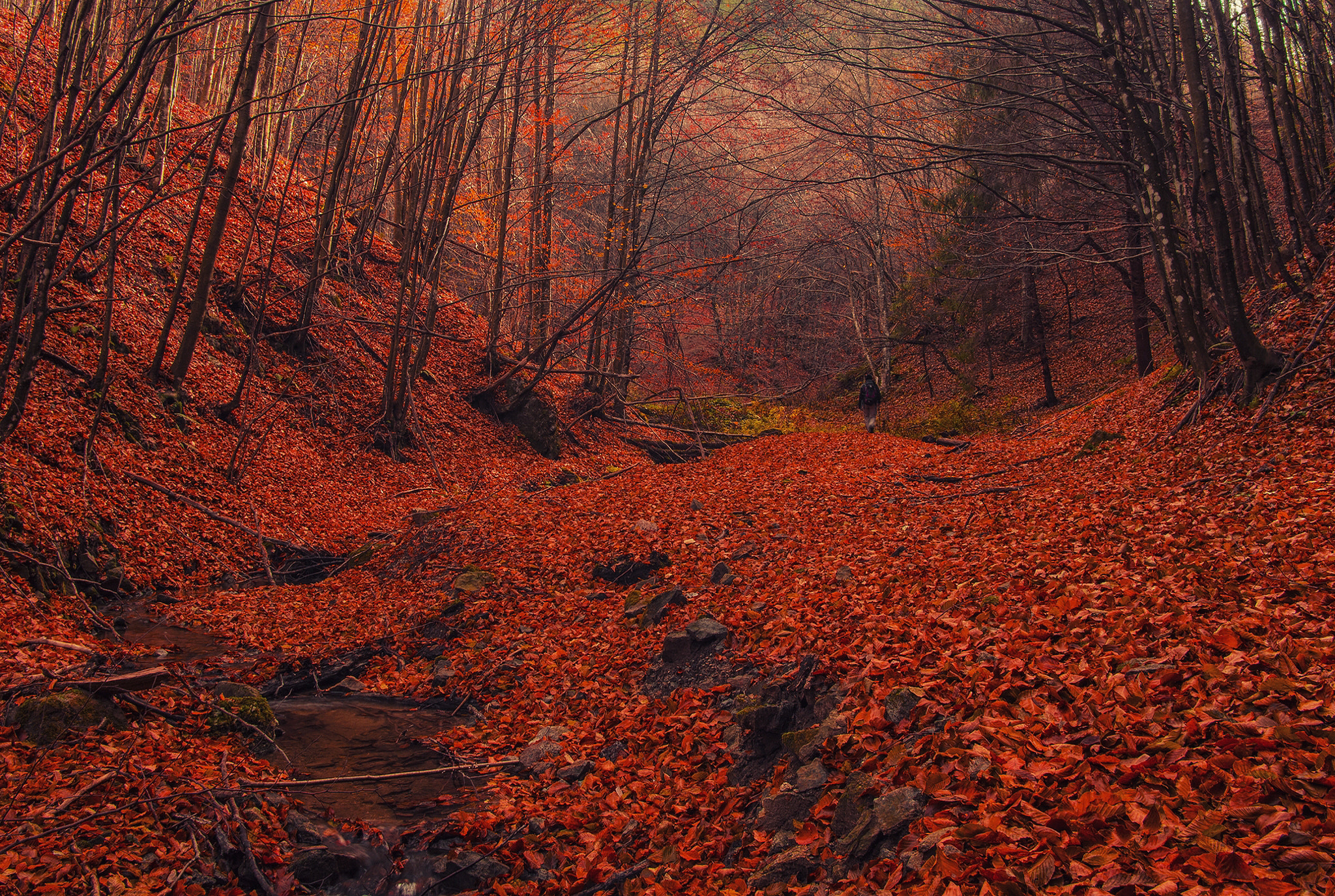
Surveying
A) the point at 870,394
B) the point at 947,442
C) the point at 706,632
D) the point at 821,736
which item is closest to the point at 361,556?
the point at 706,632

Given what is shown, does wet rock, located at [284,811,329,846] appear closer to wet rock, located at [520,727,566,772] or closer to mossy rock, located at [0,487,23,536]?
wet rock, located at [520,727,566,772]

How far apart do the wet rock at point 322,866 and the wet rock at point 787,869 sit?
1.97 m

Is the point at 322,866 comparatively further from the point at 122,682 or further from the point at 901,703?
the point at 901,703

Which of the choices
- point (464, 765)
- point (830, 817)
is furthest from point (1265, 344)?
point (464, 765)

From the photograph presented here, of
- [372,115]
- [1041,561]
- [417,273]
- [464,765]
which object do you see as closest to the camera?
[464,765]

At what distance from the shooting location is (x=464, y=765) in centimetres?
443

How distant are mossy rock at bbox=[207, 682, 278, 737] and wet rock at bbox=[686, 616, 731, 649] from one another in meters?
2.89

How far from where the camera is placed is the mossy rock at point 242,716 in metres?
4.47

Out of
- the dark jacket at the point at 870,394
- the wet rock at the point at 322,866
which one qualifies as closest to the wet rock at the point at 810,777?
the wet rock at the point at 322,866

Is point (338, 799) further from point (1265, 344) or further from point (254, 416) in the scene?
point (1265, 344)

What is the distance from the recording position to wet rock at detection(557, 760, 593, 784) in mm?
4285

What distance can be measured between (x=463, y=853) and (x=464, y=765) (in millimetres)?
885

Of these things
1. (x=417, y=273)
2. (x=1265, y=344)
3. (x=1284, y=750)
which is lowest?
(x=1284, y=750)

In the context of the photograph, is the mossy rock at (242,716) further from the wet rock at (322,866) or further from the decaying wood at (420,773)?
the wet rock at (322,866)
